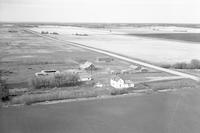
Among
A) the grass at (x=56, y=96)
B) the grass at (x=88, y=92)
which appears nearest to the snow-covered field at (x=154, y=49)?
the grass at (x=88, y=92)

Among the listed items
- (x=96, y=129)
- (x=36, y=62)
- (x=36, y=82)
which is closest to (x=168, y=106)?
(x=96, y=129)

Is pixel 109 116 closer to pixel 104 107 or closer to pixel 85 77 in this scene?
pixel 104 107

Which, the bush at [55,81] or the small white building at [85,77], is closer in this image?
the bush at [55,81]

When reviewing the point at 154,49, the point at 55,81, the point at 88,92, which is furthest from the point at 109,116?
the point at 154,49

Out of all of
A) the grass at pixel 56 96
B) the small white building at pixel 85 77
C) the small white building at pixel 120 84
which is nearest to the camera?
the grass at pixel 56 96

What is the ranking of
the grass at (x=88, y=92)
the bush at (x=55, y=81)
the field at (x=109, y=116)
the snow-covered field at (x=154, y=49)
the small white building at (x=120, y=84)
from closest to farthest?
the field at (x=109, y=116)
the grass at (x=88, y=92)
the bush at (x=55, y=81)
the small white building at (x=120, y=84)
the snow-covered field at (x=154, y=49)

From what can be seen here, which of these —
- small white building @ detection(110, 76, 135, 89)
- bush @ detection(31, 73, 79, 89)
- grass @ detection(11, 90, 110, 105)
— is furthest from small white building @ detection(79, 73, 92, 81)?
grass @ detection(11, 90, 110, 105)

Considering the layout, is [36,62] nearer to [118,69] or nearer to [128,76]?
[118,69]

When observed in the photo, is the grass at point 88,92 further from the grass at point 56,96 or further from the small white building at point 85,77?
the small white building at point 85,77
